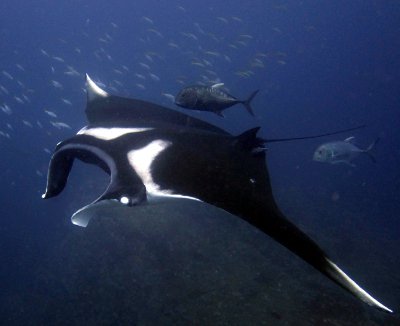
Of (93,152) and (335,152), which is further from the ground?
(93,152)

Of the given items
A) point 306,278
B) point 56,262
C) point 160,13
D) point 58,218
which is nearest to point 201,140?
point 306,278

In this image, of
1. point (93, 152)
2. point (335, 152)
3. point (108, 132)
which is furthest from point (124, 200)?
point (335, 152)

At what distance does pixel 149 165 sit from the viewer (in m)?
2.03

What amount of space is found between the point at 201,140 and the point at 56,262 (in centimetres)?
704

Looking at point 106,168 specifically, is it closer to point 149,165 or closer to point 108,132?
point 108,132

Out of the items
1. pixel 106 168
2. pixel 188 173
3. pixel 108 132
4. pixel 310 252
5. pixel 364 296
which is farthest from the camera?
pixel 108 132

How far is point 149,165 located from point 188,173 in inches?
9.2

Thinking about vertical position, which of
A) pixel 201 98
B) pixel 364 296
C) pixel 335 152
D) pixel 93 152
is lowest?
pixel 335 152

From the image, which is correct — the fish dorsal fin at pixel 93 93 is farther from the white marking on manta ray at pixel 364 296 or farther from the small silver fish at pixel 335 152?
the small silver fish at pixel 335 152

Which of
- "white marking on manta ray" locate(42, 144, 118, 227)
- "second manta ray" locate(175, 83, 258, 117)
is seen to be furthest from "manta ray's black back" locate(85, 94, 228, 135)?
"white marking on manta ray" locate(42, 144, 118, 227)

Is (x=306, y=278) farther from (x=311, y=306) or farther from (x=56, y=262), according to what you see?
(x=56, y=262)

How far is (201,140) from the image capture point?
244cm

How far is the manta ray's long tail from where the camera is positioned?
1424mm

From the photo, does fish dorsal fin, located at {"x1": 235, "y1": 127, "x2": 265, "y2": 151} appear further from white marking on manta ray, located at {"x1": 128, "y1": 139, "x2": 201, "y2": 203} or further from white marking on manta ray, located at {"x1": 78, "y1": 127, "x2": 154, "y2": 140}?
white marking on manta ray, located at {"x1": 78, "y1": 127, "x2": 154, "y2": 140}
